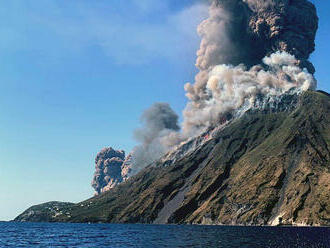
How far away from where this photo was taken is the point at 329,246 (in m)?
103

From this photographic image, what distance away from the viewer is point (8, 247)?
11556 cm

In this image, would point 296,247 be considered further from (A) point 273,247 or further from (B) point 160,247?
(B) point 160,247

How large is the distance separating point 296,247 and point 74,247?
216ft

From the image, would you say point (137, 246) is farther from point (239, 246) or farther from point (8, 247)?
point (8, 247)

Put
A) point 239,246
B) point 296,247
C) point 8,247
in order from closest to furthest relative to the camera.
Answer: point 296,247 → point 239,246 → point 8,247

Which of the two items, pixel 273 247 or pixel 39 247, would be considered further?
pixel 39 247

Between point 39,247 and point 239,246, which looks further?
point 39,247

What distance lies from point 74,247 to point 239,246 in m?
50.5

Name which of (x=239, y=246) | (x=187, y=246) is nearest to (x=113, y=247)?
(x=187, y=246)

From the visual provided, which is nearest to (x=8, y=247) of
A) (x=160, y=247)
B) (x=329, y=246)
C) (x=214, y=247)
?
(x=160, y=247)

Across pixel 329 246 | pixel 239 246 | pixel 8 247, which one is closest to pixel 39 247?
pixel 8 247

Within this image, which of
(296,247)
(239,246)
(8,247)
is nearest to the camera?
(296,247)

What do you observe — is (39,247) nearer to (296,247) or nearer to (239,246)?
(239,246)

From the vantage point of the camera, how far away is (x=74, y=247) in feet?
369
